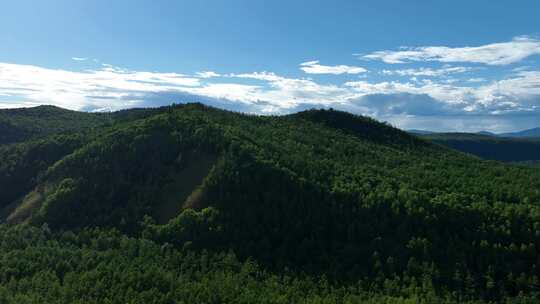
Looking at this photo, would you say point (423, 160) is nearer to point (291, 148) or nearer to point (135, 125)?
point (291, 148)

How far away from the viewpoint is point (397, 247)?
69500 millimetres

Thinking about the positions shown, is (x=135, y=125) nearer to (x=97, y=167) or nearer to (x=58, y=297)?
(x=97, y=167)

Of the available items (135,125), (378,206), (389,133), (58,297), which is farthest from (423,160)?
(58,297)

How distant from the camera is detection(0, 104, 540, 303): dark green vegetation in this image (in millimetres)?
60656

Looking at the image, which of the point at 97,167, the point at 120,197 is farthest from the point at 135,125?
the point at 120,197

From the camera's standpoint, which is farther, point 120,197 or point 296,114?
point 296,114

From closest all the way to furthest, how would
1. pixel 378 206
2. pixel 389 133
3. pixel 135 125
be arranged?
pixel 378 206 < pixel 135 125 < pixel 389 133

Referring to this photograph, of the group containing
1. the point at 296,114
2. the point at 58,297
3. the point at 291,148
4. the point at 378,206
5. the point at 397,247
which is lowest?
the point at 58,297

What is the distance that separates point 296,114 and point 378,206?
9845 cm

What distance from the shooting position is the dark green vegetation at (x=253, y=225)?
6066 cm

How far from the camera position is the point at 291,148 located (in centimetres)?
11038

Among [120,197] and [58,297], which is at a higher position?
[120,197]

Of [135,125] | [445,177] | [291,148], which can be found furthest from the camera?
[135,125]

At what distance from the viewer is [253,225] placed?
257 feet
